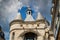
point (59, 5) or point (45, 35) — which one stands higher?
point (59, 5)

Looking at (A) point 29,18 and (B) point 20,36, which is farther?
(A) point 29,18

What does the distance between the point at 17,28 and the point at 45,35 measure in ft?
11.8

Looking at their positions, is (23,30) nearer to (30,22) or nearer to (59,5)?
(30,22)

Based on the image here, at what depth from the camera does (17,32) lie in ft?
121

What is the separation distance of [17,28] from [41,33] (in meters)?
3.06

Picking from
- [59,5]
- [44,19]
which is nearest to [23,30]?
[44,19]

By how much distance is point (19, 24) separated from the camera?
38.1m

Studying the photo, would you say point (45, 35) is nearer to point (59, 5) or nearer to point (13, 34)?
point (13, 34)

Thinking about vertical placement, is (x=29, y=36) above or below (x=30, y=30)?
below

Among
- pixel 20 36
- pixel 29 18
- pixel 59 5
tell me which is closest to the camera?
pixel 59 5

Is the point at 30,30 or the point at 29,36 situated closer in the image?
the point at 29,36

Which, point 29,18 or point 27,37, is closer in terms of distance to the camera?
point 27,37

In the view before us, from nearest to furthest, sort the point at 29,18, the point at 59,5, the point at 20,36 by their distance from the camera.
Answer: the point at 59,5 < the point at 20,36 < the point at 29,18

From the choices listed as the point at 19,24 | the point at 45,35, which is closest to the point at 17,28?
the point at 19,24
